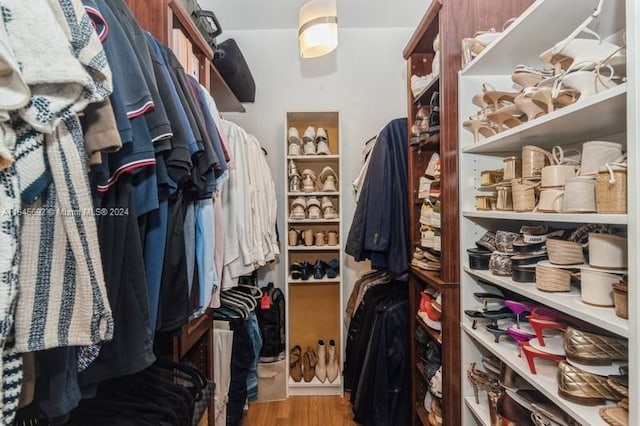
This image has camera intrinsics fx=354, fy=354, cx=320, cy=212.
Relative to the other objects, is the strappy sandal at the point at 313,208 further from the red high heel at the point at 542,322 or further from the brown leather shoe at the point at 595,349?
the brown leather shoe at the point at 595,349

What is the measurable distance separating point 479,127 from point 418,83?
22.2 inches

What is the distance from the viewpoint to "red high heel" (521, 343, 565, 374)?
0.84 meters

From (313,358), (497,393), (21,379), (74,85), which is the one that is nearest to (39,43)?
(74,85)


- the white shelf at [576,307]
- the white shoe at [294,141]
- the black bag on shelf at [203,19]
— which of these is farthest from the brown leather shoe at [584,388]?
the white shoe at [294,141]

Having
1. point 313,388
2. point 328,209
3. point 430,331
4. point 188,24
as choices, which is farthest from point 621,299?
point 313,388

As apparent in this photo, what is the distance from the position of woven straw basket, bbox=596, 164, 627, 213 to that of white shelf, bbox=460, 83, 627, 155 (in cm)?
13

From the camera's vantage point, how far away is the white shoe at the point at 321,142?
2170 millimetres

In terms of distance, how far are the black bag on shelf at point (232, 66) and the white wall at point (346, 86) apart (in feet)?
1.25

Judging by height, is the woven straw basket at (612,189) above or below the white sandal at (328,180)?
below

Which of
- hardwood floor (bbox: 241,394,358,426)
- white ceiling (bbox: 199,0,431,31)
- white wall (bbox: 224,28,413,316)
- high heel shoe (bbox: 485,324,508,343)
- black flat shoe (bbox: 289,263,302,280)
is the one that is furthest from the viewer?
white wall (bbox: 224,28,413,316)

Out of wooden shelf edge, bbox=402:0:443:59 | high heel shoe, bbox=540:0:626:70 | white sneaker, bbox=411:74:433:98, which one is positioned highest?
wooden shelf edge, bbox=402:0:443:59

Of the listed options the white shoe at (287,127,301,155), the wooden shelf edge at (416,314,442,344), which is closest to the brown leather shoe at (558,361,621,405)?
the wooden shelf edge at (416,314,442,344)

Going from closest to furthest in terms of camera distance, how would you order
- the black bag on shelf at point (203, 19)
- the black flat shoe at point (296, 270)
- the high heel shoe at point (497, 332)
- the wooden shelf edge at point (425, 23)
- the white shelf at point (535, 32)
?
the white shelf at point (535, 32)
the high heel shoe at point (497, 332)
the wooden shelf edge at point (425, 23)
the black bag on shelf at point (203, 19)
the black flat shoe at point (296, 270)

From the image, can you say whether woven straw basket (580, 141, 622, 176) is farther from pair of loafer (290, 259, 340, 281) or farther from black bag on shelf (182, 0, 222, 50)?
pair of loafer (290, 259, 340, 281)
